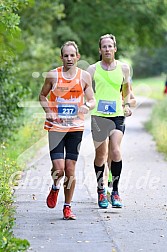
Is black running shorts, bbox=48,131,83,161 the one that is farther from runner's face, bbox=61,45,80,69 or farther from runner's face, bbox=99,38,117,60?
runner's face, bbox=99,38,117,60

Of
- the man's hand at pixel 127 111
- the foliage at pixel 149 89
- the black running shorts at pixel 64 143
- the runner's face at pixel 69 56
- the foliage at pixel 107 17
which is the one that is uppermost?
the foliage at pixel 107 17

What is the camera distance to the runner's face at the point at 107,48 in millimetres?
9094

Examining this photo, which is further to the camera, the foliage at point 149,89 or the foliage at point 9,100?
the foliage at point 149,89

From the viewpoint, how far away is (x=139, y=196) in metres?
10.4

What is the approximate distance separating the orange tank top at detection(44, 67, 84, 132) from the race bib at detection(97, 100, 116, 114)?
0.69 m

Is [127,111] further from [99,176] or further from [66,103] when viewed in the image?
[66,103]

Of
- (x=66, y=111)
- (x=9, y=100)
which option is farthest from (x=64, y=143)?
(x=9, y=100)

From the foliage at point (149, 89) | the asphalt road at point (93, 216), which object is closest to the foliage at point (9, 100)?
the asphalt road at point (93, 216)

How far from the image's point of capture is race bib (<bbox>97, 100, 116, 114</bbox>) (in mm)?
9047

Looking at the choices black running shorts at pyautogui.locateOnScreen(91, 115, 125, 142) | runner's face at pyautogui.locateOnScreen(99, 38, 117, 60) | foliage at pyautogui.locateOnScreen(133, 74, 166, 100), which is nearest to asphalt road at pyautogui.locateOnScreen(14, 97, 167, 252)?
black running shorts at pyautogui.locateOnScreen(91, 115, 125, 142)

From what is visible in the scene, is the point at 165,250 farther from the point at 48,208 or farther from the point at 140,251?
the point at 48,208

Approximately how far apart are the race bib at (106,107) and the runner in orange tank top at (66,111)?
60cm

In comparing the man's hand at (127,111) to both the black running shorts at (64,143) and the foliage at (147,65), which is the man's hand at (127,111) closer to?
the black running shorts at (64,143)

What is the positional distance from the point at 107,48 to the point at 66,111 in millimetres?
1176
